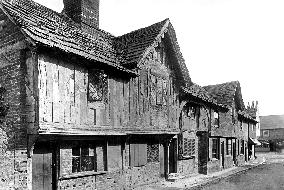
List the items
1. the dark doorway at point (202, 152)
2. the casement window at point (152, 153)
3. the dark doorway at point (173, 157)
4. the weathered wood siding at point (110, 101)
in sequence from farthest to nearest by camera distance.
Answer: the dark doorway at point (202, 152)
the dark doorway at point (173, 157)
the casement window at point (152, 153)
the weathered wood siding at point (110, 101)

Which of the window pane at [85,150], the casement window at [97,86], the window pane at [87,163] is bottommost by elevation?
the window pane at [87,163]

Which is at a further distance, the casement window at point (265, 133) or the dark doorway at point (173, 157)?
the casement window at point (265, 133)

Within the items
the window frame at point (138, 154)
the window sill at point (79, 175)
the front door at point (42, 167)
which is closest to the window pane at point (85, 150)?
the window sill at point (79, 175)

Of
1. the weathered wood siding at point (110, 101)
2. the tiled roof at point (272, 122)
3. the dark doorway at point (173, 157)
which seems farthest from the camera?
the tiled roof at point (272, 122)

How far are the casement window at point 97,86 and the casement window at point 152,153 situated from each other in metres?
4.68

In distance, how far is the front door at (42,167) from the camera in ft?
30.4

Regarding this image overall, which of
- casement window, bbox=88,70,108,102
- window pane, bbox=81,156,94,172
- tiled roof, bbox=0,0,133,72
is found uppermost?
tiled roof, bbox=0,0,133,72

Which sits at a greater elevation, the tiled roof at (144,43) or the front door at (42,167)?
the tiled roof at (144,43)

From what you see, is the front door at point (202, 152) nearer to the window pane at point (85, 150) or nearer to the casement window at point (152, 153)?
the casement window at point (152, 153)

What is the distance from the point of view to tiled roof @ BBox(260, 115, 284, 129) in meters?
63.9

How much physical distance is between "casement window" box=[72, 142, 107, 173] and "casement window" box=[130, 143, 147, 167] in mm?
1868

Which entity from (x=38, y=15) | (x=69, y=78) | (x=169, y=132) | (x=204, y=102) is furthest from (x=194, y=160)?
(x=38, y=15)

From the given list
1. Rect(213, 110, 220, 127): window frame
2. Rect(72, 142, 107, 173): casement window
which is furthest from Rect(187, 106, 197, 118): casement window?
Rect(72, 142, 107, 173): casement window

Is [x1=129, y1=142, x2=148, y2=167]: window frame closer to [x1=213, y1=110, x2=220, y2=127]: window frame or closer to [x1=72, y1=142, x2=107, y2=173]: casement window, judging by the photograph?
[x1=72, y1=142, x2=107, y2=173]: casement window
